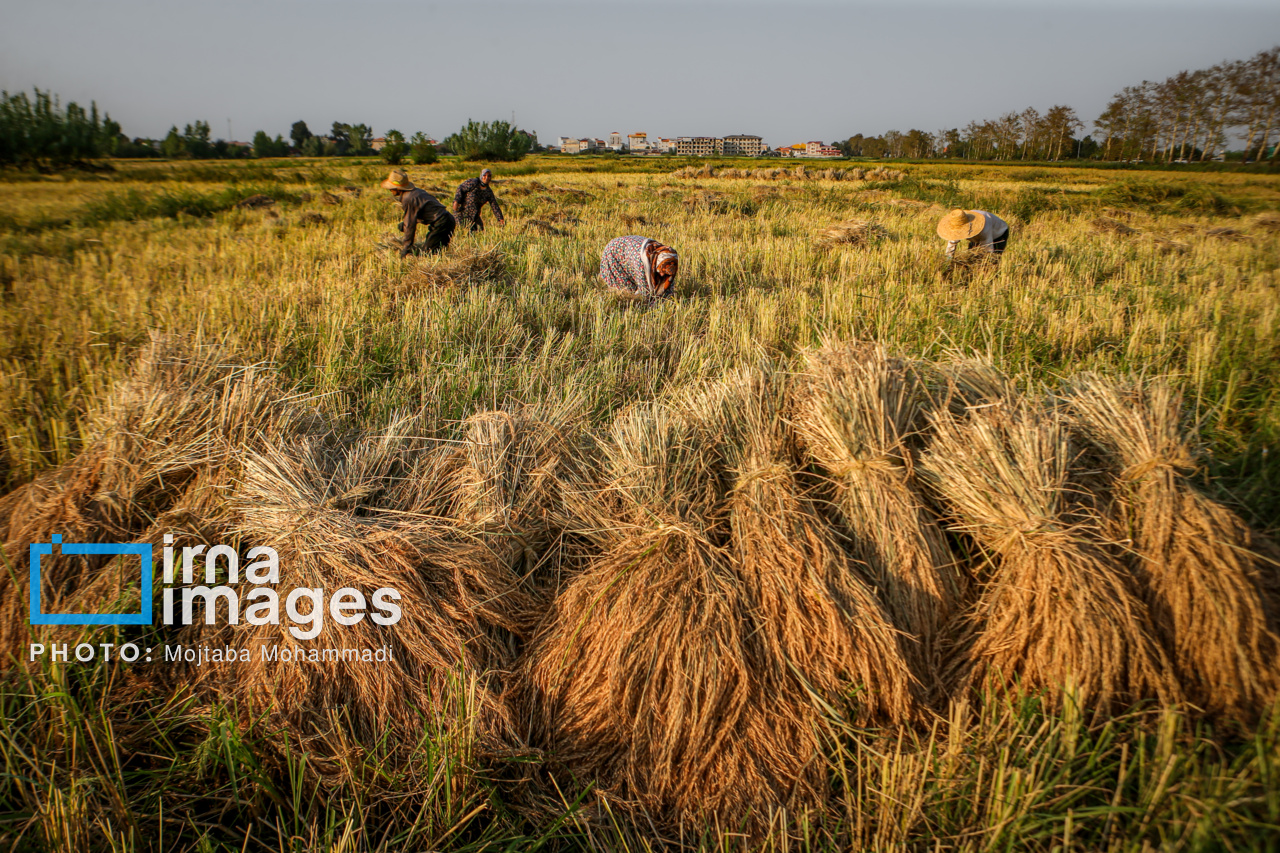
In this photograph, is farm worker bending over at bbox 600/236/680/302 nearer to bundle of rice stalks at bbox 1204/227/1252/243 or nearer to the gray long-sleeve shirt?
the gray long-sleeve shirt

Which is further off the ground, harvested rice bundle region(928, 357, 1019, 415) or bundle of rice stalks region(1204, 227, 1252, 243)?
bundle of rice stalks region(1204, 227, 1252, 243)

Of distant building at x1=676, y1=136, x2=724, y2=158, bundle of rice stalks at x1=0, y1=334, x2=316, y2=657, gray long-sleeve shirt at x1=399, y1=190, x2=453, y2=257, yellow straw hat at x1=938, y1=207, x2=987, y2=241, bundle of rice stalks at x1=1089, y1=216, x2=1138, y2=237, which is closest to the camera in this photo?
bundle of rice stalks at x1=0, y1=334, x2=316, y2=657

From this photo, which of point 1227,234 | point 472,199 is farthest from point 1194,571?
point 1227,234

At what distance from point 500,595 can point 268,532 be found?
84 cm

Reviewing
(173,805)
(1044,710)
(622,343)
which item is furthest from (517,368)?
(1044,710)

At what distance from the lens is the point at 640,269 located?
5.84 m

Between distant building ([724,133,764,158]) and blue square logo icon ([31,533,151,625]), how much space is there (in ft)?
572

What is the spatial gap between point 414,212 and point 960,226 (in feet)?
22.4

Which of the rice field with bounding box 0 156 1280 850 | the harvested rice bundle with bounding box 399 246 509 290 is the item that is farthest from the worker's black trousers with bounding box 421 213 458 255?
the rice field with bounding box 0 156 1280 850

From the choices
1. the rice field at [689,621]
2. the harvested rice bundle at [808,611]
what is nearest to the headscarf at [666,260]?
the rice field at [689,621]

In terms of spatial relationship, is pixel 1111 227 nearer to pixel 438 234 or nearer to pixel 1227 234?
pixel 1227 234

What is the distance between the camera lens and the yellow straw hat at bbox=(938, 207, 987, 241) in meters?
7.05

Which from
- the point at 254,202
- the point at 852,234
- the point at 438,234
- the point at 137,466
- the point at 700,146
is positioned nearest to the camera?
the point at 137,466

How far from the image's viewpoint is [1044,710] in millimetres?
1647
